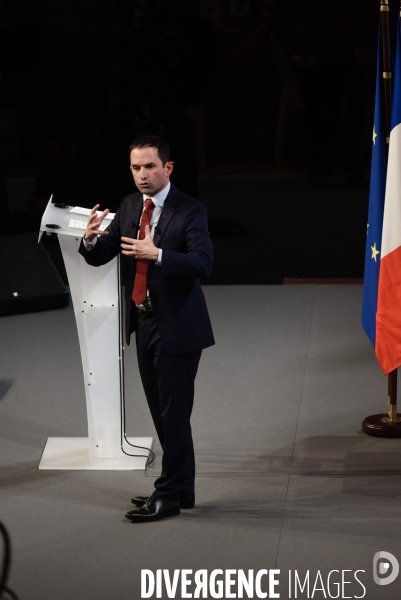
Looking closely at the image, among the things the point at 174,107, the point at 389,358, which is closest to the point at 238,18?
the point at 174,107

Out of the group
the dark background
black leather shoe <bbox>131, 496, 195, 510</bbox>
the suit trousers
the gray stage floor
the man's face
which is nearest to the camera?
the gray stage floor

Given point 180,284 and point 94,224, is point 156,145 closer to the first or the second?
point 94,224

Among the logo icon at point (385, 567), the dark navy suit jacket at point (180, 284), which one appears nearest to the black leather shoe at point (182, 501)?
the dark navy suit jacket at point (180, 284)

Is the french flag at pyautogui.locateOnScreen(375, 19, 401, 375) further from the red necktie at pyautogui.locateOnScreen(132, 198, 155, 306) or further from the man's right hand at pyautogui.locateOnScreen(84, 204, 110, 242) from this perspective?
the man's right hand at pyautogui.locateOnScreen(84, 204, 110, 242)

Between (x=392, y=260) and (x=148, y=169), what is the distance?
1.48 m

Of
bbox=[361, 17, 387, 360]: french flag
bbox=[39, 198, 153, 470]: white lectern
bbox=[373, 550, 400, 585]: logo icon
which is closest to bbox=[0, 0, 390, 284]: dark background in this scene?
bbox=[361, 17, 387, 360]: french flag

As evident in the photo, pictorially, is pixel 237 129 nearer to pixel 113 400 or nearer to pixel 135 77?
pixel 135 77

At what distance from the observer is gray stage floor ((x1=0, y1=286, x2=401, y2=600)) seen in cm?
358

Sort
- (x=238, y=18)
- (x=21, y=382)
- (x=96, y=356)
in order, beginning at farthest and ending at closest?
(x=238, y=18) → (x=21, y=382) → (x=96, y=356)

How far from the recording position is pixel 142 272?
3.79m

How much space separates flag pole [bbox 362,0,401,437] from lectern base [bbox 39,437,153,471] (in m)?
1.15

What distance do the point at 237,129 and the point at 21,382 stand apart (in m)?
3.78

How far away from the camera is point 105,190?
8.72 meters

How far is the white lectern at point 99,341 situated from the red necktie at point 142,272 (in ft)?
1.79
